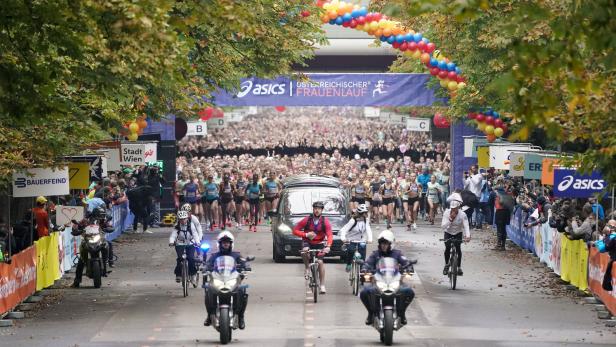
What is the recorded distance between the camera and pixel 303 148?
78.8 metres

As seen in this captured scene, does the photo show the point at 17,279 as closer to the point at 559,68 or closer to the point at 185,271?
the point at 185,271

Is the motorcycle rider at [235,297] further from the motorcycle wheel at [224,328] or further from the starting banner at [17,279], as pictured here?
the starting banner at [17,279]

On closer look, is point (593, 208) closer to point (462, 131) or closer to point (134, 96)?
point (134, 96)

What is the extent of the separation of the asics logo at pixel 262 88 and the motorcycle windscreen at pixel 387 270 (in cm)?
2706

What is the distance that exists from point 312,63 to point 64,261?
28498 mm

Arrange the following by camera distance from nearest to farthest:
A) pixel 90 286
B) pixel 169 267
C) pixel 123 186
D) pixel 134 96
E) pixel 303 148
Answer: pixel 134 96, pixel 90 286, pixel 169 267, pixel 123 186, pixel 303 148

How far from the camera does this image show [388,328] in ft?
60.9

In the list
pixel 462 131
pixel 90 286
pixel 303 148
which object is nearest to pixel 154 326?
pixel 90 286

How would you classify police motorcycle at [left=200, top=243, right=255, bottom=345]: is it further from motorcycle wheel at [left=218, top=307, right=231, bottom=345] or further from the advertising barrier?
the advertising barrier

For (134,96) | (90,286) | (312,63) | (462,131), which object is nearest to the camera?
(134,96)

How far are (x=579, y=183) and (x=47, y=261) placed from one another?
9898 mm

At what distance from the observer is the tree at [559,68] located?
37.0 ft

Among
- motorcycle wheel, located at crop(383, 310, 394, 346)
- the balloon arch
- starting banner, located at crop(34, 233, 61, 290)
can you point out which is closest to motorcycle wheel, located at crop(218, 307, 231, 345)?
motorcycle wheel, located at crop(383, 310, 394, 346)

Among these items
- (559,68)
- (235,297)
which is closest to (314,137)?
(235,297)
